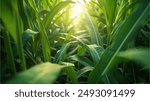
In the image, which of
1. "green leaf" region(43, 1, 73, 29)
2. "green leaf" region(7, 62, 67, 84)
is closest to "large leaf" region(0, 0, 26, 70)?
"green leaf" region(7, 62, 67, 84)

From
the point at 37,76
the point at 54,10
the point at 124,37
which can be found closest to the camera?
the point at 37,76

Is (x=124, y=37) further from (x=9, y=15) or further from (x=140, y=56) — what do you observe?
(x=9, y=15)

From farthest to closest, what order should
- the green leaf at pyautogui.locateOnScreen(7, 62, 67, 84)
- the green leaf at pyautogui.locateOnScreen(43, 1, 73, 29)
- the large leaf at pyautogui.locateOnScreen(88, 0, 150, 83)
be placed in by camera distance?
1. the green leaf at pyautogui.locateOnScreen(43, 1, 73, 29)
2. the large leaf at pyautogui.locateOnScreen(88, 0, 150, 83)
3. the green leaf at pyautogui.locateOnScreen(7, 62, 67, 84)

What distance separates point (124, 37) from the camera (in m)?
0.62

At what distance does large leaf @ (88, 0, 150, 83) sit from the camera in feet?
1.97

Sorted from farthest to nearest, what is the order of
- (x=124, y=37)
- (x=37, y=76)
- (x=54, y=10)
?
(x=54, y=10)
(x=124, y=37)
(x=37, y=76)

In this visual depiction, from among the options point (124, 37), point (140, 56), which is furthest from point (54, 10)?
point (140, 56)

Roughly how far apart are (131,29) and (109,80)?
19cm

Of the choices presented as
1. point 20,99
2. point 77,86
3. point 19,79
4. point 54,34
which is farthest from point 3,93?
point 54,34

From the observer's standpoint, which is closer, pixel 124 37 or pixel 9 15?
pixel 9 15

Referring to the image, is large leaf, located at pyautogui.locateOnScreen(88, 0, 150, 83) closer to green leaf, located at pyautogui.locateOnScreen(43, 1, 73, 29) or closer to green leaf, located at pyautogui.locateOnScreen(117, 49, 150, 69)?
green leaf, located at pyautogui.locateOnScreen(117, 49, 150, 69)

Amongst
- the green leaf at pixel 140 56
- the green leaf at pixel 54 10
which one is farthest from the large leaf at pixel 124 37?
the green leaf at pixel 54 10

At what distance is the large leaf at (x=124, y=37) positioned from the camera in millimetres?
599

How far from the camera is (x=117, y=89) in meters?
0.69
